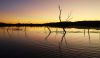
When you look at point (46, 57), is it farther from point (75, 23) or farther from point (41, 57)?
point (75, 23)

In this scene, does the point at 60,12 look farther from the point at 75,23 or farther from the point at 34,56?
the point at 75,23

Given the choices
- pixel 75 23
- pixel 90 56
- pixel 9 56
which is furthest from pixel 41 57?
pixel 75 23

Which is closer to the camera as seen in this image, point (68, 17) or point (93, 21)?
point (68, 17)

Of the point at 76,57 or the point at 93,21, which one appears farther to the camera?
the point at 93,21

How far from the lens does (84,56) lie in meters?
14.9

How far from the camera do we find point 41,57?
577 inches

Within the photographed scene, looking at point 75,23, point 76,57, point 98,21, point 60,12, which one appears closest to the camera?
point 76,57

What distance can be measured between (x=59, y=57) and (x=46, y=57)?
2.80ft

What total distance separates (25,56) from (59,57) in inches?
90.3

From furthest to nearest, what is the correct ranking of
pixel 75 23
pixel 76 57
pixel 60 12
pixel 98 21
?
pixel 75 23, pixel 98 21, pixel 60 12, pixel 76 57

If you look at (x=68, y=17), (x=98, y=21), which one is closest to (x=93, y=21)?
(x=98, y=21)

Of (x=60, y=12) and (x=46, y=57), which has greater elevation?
(x=60, y=12)

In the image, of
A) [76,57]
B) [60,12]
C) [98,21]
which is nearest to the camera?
[76,57]

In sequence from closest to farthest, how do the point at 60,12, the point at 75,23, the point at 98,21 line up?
1. the point at 60,12
2. the point at 98,21
3. the point at 75,23
